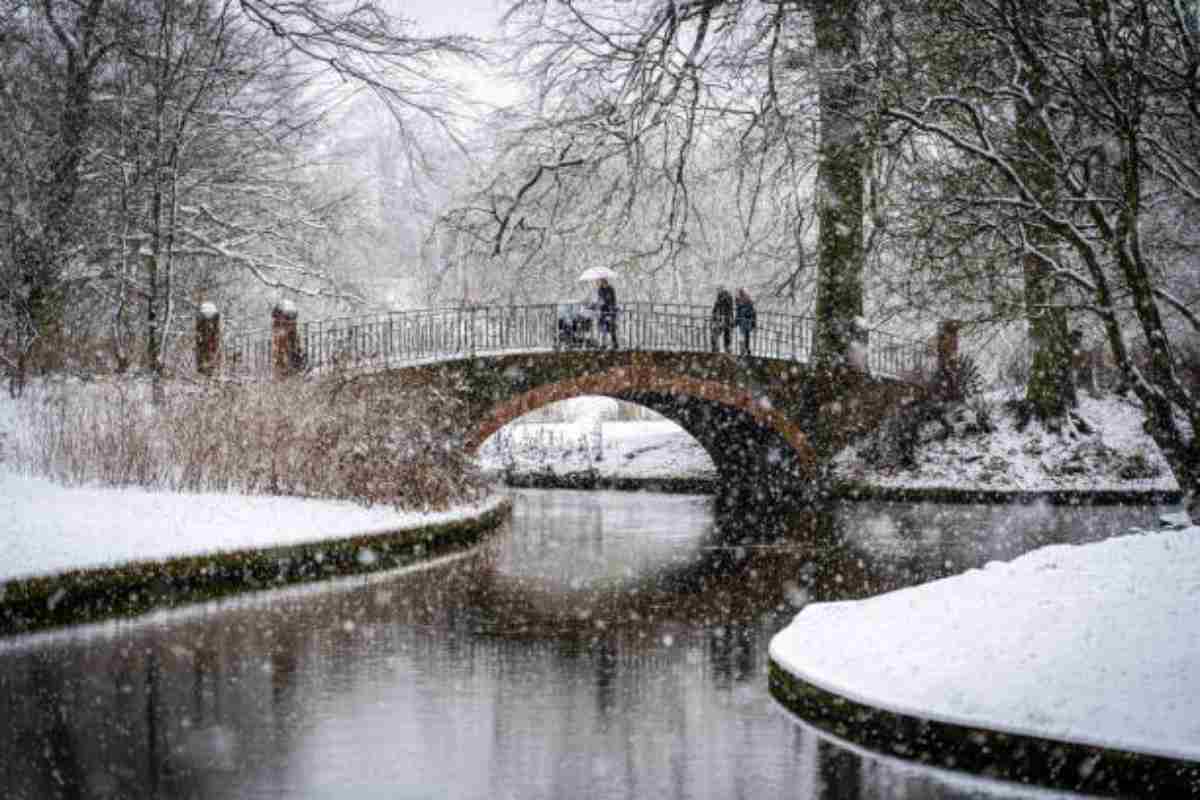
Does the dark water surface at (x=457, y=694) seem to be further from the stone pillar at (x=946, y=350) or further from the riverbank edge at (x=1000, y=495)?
the stone pillar at (x=946, y=350)

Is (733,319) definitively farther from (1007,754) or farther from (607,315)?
(1007,754)

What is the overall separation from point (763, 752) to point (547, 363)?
17.8 m

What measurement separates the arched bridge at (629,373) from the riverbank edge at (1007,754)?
1402 centimetres

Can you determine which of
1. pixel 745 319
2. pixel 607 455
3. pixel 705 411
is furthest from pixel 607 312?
pixel 607 455

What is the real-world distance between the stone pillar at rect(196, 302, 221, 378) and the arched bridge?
30 centimetres

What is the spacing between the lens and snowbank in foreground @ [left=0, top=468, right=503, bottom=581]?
1166cm

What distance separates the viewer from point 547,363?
2477 cm

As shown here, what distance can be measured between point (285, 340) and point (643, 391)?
8.56 m

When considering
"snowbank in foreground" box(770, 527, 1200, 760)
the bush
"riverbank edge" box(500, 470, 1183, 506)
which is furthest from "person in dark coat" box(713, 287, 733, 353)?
"snowbank in foreground" box(770, 527, 1200, 760)

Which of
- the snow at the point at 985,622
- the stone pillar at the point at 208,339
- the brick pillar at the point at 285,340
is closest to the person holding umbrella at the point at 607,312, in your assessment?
the brick pillar at the point at 285,340

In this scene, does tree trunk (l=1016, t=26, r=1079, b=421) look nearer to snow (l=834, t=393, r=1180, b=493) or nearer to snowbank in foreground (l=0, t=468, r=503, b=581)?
snow (l=834, t=393, r=1180, b=493)

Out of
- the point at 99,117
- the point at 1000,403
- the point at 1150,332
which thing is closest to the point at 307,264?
the point at 99,117

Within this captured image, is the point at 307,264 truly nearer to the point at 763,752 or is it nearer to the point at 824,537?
the point at 824,537

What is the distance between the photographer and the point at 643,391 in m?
27.0
